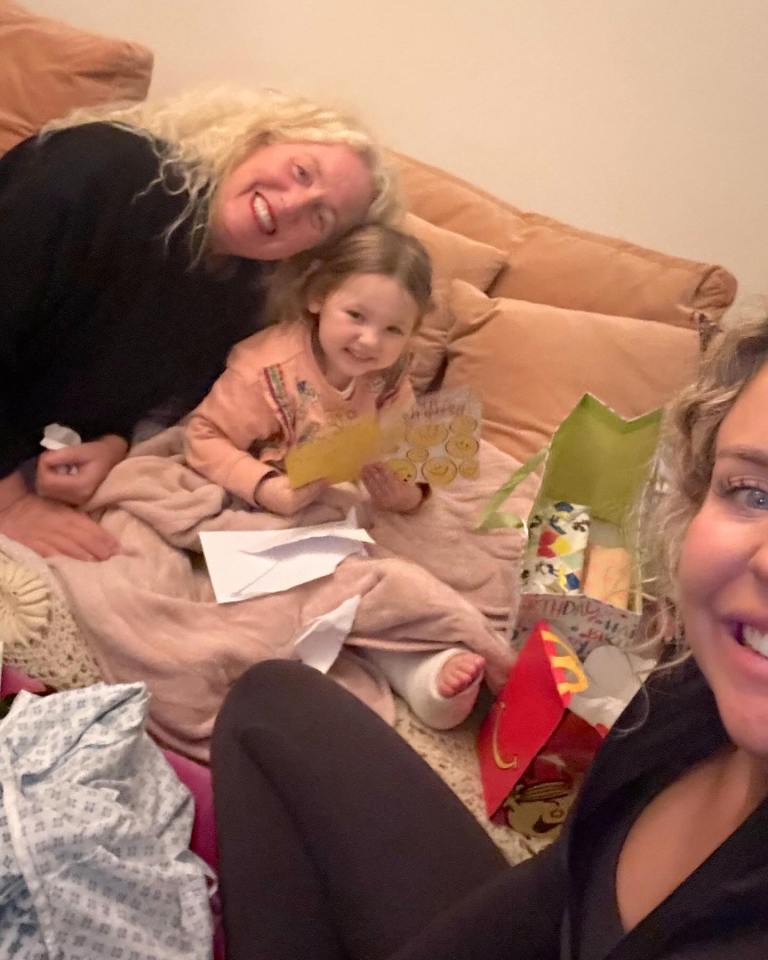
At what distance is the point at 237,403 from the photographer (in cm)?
149

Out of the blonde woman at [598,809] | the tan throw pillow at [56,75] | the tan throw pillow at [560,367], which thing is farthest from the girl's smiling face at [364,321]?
the tan throw pillow at [56,75]

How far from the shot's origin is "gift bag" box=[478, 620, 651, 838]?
1107mm

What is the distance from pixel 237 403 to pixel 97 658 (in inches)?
19.0

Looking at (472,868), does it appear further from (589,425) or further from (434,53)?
(434,53)

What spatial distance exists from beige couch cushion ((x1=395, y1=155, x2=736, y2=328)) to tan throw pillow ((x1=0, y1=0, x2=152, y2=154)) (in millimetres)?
622

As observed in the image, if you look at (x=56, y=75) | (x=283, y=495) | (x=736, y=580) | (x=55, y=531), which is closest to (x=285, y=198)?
(x=283, y=495)

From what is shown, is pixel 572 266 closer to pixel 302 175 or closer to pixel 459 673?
pixel 302 175

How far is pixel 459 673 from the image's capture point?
1.26 m

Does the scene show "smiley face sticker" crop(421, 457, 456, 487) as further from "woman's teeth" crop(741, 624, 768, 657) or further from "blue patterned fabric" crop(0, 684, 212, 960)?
"woman's teeth" crop(741, 624, 768, 657)

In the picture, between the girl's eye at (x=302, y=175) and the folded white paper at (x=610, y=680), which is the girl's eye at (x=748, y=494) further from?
the girl's eye at (x=302, y=175)

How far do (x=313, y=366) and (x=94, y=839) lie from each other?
854 mm

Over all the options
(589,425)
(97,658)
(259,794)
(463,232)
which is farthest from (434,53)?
(259,794)

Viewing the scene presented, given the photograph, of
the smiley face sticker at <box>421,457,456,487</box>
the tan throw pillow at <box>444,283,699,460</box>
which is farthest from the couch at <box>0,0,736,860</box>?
the smiley face sticker at <box>421,457,456,487</box>

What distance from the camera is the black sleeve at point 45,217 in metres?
1.31
